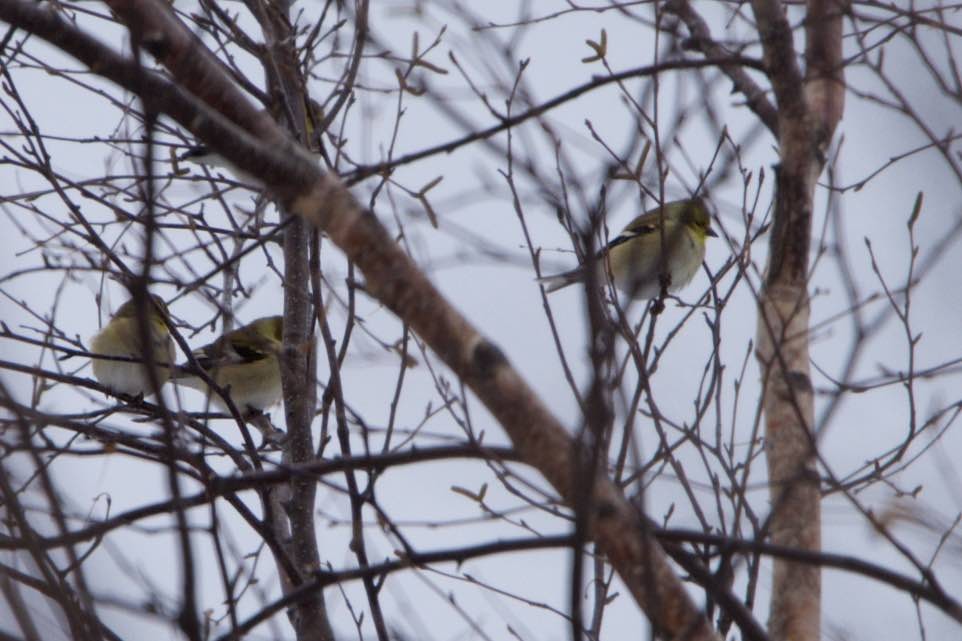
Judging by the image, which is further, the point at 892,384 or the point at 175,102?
the point at 892,384

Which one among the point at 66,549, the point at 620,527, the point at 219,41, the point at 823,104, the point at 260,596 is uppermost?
the point at 219,41

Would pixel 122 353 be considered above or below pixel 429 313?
above

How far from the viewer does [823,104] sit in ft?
9.87

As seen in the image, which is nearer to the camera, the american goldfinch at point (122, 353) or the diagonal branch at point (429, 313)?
the diagonal branch at point (429, 313)

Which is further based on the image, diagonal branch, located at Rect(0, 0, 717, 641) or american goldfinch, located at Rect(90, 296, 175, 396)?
american goldfinch, located at Rect(90, 296, 175, 396)

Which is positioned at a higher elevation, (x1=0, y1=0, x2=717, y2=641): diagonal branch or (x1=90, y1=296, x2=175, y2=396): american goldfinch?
(x1=90, y1=296, x2=175, y2=396): american goldfinch

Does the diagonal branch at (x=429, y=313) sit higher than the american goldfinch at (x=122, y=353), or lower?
lower

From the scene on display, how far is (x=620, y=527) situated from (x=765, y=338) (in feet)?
4.01

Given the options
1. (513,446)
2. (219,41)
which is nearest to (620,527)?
(513,446)

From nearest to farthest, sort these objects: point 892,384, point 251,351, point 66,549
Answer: point 66,549, point 892,384, point 251,351

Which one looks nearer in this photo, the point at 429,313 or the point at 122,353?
the point at 429,313

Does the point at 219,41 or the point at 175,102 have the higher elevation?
the point at 219,41

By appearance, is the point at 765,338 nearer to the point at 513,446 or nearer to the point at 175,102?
the point at 513,446

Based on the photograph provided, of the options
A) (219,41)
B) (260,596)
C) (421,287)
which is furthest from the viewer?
(219,41)
